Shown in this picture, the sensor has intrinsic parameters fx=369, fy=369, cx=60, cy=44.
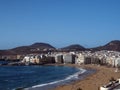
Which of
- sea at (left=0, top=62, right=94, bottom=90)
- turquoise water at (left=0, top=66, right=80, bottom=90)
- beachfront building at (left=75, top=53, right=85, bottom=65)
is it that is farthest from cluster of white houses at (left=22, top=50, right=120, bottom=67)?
sea at (left=0, top=62, right=94, bottom=90)

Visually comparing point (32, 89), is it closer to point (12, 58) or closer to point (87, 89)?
point (87, 89)

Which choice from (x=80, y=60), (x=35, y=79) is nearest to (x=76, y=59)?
(x=80, y=60)

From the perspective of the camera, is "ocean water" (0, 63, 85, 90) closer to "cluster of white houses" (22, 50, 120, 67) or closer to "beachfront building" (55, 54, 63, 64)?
"cluster of white houses" (22, 50, 120, 67)

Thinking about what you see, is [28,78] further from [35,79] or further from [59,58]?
[59,58]

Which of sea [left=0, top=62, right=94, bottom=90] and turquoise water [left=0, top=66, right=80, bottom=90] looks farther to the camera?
turquoise water [left=0, top=66, right=80, bottom=90]

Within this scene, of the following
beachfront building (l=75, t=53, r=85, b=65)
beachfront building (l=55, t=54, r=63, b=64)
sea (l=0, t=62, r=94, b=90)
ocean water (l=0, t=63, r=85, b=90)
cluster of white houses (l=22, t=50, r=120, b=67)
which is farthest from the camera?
beachfront building (l=55, t=54, r=63, b=64)

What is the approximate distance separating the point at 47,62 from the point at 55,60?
3063 millimetres

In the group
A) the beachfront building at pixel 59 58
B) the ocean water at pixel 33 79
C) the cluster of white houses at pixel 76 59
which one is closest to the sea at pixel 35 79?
the ocean water at pixel 33 79

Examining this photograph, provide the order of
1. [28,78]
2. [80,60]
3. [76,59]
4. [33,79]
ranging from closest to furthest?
[33,79] < [28,78] < [80,60] < [76,59]

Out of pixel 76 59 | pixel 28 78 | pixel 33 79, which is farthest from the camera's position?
pixel 76 59

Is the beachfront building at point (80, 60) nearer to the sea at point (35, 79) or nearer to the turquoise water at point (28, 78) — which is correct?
the turquoise water at point (28, 78)

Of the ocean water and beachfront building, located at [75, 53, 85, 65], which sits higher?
beachfront building, located at [75, 53, 85, 65]

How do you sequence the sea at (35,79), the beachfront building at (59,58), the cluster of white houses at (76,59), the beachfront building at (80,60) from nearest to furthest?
1. the sea at (35,79)
2. the cluster of white houses at (76,59)
3. the beachfront building at (80,60)
4. the beachfront building at (59,58)

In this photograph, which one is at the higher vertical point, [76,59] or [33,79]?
[76,59]
